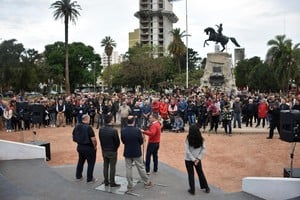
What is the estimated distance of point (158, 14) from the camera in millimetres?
129000

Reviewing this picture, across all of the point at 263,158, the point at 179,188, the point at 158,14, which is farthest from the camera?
the point at 158,14

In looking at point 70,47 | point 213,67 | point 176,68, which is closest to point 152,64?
point 176,68

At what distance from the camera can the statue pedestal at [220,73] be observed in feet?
108

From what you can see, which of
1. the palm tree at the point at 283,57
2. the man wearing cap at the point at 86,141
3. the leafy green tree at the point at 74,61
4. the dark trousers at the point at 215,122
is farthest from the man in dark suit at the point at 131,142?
the leafy green tree at the point at 74,61

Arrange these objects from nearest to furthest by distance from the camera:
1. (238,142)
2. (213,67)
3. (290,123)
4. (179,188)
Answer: (290,123), (179,188), (238,142), (213,67)

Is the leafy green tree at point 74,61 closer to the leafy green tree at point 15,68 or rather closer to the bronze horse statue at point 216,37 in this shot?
the leafy green tree at point 15,68

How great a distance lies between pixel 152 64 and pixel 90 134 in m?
55.6

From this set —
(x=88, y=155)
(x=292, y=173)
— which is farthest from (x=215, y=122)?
(x=88, y=155)

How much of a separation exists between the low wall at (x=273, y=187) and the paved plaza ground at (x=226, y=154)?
1.02 m

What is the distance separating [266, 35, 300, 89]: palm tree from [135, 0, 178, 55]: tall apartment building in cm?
7809

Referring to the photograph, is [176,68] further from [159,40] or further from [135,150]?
[135,150]

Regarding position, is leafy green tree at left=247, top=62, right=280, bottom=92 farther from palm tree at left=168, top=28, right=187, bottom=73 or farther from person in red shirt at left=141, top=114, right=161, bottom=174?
person in red shirt at left=141, top=114, right=161, bottom=174

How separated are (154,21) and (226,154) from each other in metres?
120

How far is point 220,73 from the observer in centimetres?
3300
